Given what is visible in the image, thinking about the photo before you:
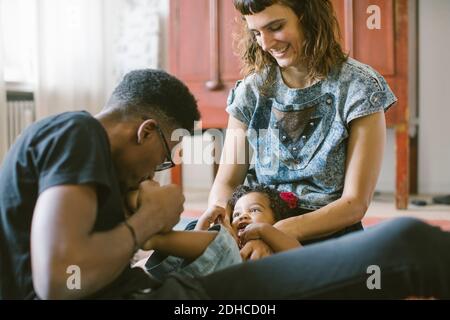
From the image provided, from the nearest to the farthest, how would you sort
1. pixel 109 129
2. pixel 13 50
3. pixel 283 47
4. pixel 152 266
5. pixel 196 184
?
pixel 109 129 < pixel 152 266 < pixel 283 47 < pixel 13 50 < pixel 196 184

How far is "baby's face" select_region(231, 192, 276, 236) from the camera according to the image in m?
1.30

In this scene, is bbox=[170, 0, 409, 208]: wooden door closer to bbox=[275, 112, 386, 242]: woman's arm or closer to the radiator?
the radiator

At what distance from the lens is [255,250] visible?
1.11 m

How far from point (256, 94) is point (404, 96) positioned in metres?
1.48

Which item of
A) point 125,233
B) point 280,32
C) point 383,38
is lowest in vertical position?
point 125,233

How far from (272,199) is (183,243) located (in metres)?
0.38

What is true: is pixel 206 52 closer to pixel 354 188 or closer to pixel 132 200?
pixel 354 188

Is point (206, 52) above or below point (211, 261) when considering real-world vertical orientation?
above

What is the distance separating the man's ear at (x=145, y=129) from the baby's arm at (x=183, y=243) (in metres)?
0.23

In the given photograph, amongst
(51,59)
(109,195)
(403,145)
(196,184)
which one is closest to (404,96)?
(403,145)

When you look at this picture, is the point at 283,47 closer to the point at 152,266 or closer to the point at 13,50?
the point at 152,266

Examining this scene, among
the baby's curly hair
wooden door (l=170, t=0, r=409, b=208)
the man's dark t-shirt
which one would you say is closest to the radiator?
wooden door (l=170, t=0, r=409, b=208)

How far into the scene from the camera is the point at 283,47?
131cm

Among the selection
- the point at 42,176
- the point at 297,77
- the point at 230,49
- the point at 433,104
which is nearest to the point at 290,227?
the point at 297,77
